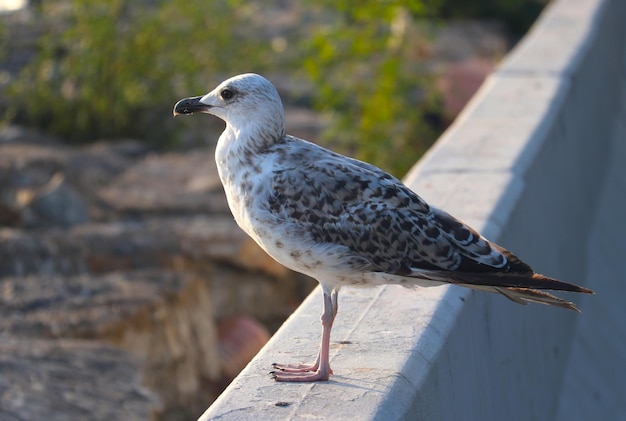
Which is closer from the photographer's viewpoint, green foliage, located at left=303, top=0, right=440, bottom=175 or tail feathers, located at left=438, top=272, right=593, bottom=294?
tail feathers, located at left=438, top=272, right=593, bottom=294

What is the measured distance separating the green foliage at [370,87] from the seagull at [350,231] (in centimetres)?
700

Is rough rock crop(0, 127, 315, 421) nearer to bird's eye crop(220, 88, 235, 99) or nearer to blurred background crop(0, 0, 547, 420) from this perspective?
blurred background crop(0, 0, 547, 420)

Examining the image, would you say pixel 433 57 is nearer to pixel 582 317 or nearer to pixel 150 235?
pixel 150 235

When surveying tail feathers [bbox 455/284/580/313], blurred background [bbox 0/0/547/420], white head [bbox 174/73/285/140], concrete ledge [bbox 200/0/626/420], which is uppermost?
white head [bbox 174/73/285/140]

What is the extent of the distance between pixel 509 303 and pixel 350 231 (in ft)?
3.85

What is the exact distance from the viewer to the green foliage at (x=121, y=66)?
1282cm

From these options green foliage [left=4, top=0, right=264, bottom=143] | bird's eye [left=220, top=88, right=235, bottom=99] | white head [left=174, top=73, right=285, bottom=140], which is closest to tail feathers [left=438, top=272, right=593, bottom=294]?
white head [left=174, top=73, right=285, bottom=140]

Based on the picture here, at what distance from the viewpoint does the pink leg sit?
400cm

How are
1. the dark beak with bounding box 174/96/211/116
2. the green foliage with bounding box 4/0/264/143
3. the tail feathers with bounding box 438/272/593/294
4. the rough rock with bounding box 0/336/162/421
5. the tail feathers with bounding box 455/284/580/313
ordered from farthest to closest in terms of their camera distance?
the green foliage with bounding box 4/0/264/143 < the rough rock with bounding box 0/336/162/421 < the dark beak with bounding box 174/96/211/116 < the tail feathers with bounding box 455/284/580/313 < the tail feathers with bounding box 438/272/593/294

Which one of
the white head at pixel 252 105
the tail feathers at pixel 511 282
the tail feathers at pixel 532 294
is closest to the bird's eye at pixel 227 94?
the white head at pixel 252 105

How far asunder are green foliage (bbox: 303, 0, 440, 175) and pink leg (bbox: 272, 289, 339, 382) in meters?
7.22

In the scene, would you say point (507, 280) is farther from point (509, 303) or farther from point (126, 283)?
point (126, 283)

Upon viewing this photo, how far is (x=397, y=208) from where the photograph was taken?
172 inches

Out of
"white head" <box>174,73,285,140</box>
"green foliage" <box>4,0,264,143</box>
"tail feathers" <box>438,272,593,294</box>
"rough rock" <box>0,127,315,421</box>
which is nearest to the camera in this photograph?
"tail feathers" <box>438,272,593,294</box>
